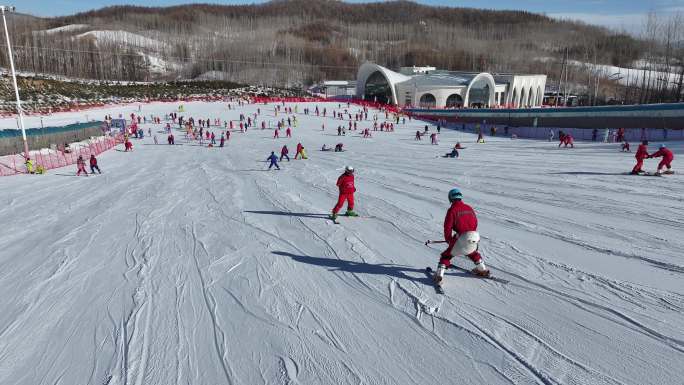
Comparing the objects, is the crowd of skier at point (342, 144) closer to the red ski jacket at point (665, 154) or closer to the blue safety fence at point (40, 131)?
the red ski jacket at point (665, 154)

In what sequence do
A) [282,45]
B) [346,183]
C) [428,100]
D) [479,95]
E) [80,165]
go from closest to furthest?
[346,183] → [80,165] → [428,100] → [479,95] → [282,45]

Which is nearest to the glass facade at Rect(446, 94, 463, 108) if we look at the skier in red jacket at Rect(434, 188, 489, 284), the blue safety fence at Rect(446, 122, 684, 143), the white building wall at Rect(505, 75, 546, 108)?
the white building wall at Rect(505, 75, 546, 108)

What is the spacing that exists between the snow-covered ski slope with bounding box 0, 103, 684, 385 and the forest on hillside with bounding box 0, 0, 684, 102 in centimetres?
5550

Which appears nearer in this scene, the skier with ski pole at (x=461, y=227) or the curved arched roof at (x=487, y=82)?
→ the skier with ski pole at (x=461, y=227)

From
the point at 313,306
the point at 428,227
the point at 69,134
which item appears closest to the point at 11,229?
the point at 313,306

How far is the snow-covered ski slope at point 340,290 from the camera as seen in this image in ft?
12.5

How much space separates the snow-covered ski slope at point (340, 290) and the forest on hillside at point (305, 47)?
2185 inches

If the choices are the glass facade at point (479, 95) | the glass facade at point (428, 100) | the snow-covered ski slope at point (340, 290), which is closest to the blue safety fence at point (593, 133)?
the snow-covered ski slope at point (340, 290)

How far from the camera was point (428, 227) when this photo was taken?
8.11 meters

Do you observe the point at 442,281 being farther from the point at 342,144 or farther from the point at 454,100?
the point at 454,100

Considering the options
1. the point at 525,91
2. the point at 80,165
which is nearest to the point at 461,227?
the point at 80,165

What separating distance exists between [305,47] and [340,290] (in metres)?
115

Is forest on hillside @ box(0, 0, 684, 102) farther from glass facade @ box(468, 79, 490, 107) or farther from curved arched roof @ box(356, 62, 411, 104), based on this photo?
curved arched roof @ box(356, 62, 411, 104)

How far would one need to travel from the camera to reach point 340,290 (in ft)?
17.5
